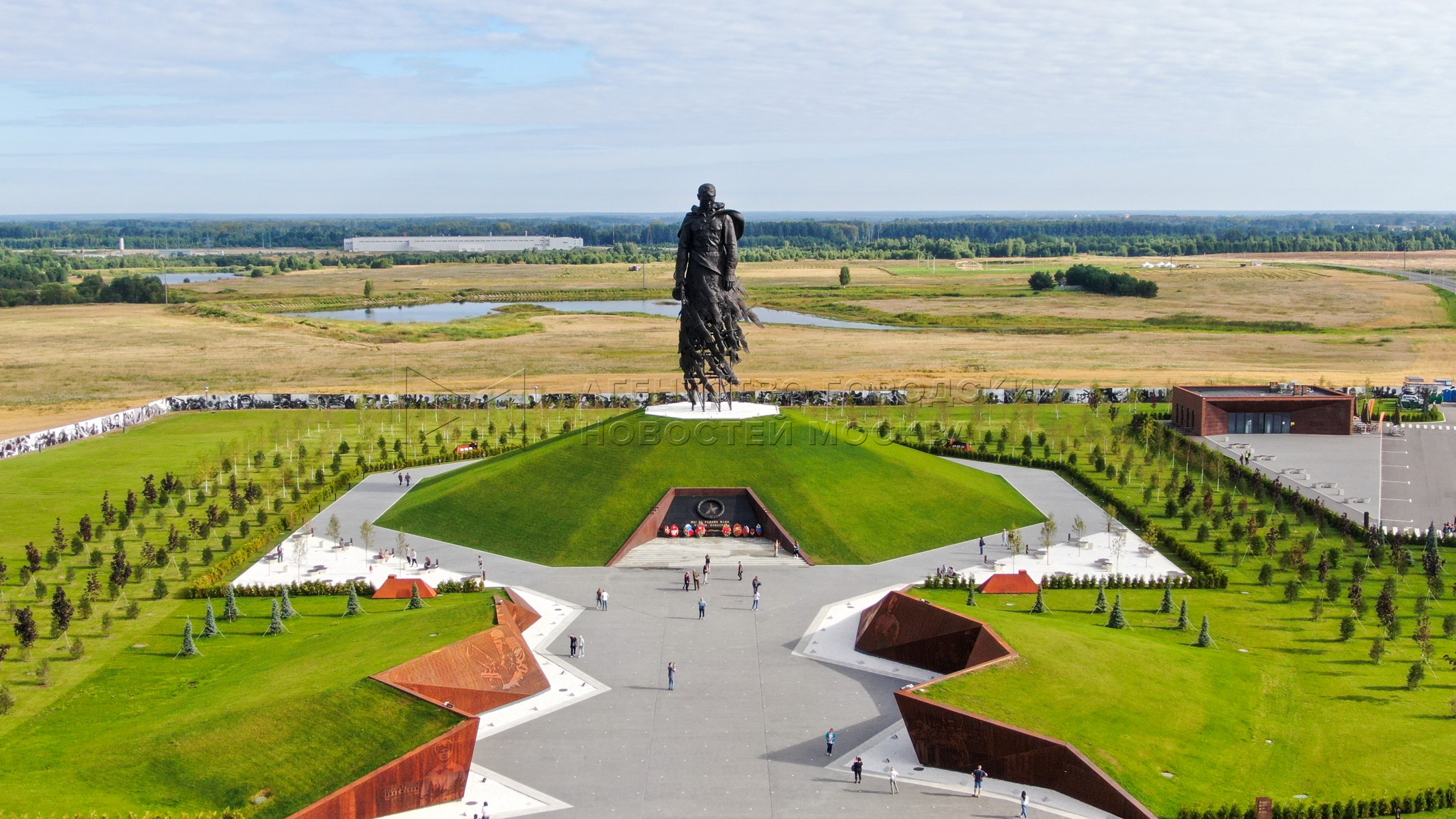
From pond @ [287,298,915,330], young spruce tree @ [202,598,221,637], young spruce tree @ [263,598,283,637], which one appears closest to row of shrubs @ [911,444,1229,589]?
young spruce tree @ [263,598,283,637]

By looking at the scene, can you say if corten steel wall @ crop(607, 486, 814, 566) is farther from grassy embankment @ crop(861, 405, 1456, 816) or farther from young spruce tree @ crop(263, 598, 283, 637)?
young spruce tree @ crop(263, 598, 283, 637)

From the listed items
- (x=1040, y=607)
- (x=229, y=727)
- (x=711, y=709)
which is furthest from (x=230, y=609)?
(x=1040, y=607)

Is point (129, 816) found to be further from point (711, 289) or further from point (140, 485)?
point (140, 485)

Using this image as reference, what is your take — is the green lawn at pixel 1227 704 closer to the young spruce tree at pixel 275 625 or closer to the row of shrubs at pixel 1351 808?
the row of shrubs at pixel 1351 808

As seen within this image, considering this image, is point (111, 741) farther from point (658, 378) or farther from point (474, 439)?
point (658, 378)

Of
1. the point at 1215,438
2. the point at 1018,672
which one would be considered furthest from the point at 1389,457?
the point at 1018,672

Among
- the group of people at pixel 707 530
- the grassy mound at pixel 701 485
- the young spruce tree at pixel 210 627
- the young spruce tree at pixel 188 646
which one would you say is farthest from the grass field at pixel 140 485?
the group of people at pixel 707 530
